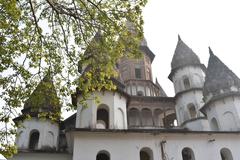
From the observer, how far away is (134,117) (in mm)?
27609

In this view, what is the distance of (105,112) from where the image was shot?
864 inches

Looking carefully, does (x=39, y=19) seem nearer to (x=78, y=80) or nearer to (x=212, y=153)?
(x=78, y=80)

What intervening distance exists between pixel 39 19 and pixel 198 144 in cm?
1296

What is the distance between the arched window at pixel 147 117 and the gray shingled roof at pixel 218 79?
5.83 metres

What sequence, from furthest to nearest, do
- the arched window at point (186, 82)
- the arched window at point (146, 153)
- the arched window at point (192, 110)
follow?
the arched window at point (186, 82), the arched window at point (192, 110), the arched window at point (146, 153)

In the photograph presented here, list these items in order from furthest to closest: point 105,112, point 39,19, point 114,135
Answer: point 105,112
point 114,135
point 39,19

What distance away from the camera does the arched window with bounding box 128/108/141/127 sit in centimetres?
2724

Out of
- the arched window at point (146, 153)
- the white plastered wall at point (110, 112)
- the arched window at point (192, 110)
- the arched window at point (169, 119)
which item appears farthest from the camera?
the arched window at point (169, 119)

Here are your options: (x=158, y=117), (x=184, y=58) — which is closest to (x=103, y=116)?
(x=158, y=117)

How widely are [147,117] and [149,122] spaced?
1.65ft

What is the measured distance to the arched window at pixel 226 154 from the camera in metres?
19.4

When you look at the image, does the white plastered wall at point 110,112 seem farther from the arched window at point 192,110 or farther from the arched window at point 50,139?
the arched window at point 192,110

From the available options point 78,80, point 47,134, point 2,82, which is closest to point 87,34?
point 78,80

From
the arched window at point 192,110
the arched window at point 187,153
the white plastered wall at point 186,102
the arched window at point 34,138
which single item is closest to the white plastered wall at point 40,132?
the arched window at point 34,138
